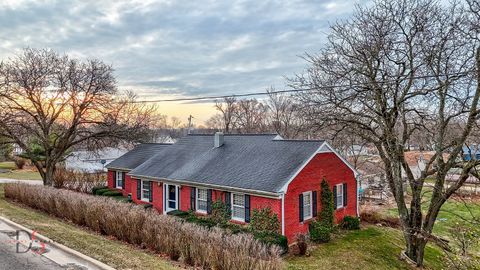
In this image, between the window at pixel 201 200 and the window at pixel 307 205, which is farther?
the window at pixel 201 200

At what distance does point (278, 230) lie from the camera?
1409 cm

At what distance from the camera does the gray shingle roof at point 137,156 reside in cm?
2478

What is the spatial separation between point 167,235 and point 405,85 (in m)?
10.8

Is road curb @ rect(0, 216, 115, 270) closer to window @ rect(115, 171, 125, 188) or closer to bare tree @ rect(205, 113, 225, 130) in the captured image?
window @ rect(115, 171, 125, 188)

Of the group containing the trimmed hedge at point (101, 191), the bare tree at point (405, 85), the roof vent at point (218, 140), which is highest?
the bare tree at point (405, 85)

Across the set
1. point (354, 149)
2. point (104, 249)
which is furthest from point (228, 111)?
point (104, 249)

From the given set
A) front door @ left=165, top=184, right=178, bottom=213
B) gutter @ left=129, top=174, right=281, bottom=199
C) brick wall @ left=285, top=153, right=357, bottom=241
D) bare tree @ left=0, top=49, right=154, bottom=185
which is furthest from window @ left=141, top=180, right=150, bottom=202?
brick wall @ left=285, top=153, right=357, bottom=241

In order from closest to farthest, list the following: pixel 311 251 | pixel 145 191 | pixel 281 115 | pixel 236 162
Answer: pixel 311 251
pixel 236 162
pixel 145 191
pixel 281 115

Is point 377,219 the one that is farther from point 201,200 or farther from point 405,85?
point 201,200

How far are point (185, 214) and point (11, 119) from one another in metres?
14.9

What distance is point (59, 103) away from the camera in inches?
968

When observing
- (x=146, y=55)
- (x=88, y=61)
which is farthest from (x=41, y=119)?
(x=146, y=55)

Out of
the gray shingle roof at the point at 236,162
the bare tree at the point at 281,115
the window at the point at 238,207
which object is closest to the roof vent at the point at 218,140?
the gray shingle roof at the point at 236,162

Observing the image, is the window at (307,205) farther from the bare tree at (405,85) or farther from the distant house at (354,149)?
the distant house at (354,149)
